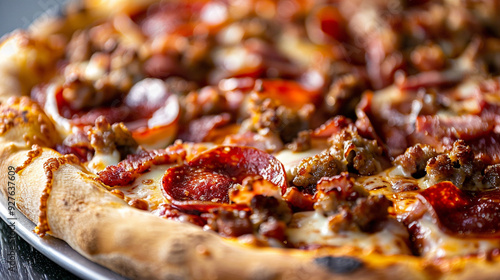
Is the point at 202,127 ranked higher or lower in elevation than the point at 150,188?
lower

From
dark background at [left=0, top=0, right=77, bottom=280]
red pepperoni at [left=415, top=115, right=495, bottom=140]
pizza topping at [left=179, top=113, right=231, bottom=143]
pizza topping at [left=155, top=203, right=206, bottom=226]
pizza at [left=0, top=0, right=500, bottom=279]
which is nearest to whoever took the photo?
pizza at [left=0, top=0, right=500, bottom=279]

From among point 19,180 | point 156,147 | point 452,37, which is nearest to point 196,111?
point 156,147

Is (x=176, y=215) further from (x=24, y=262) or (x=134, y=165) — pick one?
(x=24, y=262)

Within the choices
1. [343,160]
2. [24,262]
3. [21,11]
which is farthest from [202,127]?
[21,11]

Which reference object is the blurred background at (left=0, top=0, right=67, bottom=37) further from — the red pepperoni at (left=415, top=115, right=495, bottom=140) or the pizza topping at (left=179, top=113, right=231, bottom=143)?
the red pepperoni at (left=415, top=115, right=495, bottom=140)

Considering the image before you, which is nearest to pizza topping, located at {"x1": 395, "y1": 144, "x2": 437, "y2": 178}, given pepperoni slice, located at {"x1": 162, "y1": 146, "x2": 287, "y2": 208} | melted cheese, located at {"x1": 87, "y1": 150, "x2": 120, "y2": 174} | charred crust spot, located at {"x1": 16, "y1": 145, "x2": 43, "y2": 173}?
pepperoni slice, located at {"x1": 162, "y1": 146, "x2": 287, "y2": 208}

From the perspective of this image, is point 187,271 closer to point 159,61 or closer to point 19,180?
point 19,180

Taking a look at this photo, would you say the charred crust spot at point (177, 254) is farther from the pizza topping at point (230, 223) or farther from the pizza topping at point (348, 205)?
the pizza topping at point (348, 205)
